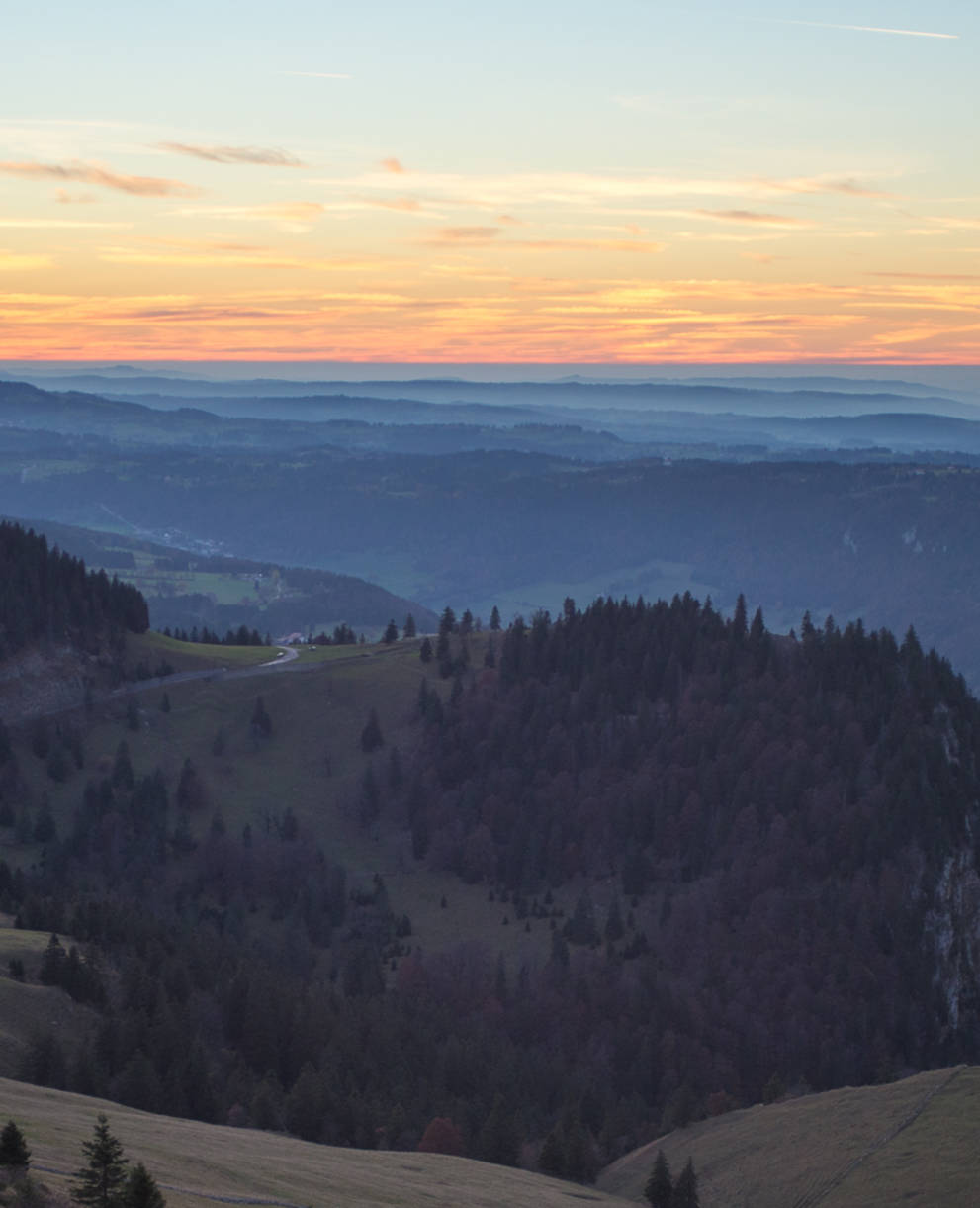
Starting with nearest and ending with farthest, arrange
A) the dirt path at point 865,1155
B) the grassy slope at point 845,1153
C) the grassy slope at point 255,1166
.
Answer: the grassy slope at point 255,1166 → the grassy slope at point 845,1153 → the dirt path at point 865,1155

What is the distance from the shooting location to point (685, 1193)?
96875mm

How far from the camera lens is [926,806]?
192750mm

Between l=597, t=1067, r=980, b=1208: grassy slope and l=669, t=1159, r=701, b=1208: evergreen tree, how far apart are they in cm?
204

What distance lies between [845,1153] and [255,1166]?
151ft

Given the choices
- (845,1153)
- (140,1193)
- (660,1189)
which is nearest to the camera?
(140,1193)

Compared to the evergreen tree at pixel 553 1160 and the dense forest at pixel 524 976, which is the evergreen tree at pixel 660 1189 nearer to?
the evergreen tree at pixel 553 1160

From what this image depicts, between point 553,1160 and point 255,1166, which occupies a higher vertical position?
point 255,1166

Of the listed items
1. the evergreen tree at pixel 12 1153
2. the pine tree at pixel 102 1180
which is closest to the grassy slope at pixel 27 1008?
the evergreen tree at pixel 12 1153

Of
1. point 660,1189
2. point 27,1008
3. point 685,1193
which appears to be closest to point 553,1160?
point 660,1189

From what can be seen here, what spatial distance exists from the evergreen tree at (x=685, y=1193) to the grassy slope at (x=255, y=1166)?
4193 mm

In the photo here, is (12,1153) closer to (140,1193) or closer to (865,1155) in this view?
(140,1193)

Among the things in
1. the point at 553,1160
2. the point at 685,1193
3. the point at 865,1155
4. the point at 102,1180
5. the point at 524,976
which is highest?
the point at 102,1180

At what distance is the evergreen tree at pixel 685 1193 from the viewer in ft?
317

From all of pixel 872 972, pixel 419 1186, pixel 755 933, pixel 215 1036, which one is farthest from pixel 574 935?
pixel 419 1186
